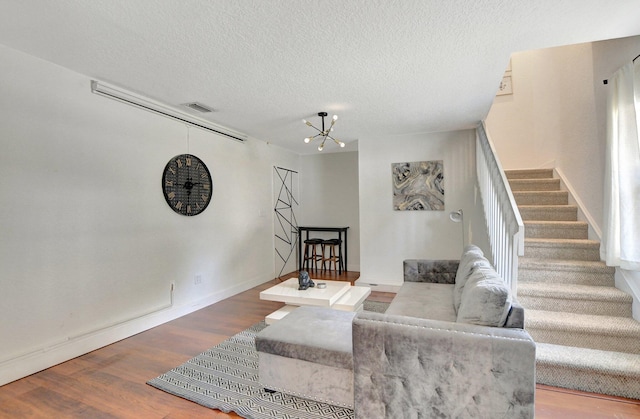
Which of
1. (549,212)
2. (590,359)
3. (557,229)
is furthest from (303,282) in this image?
(549,212)

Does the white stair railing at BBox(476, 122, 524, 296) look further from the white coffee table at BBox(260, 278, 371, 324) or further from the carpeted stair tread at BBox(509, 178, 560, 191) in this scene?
the white coffee table at BBox(260, 278, 371, 324)

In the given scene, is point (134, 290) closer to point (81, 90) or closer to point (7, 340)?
point (7, 340)

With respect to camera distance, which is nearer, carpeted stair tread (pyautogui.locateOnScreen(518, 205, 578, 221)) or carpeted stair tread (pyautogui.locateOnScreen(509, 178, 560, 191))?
carpeted stair tread (pyautogui.locateOnScreen(518, 205, 578, 221))

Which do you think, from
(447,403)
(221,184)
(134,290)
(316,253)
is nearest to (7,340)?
(134,290)

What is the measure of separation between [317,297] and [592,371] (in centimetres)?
202

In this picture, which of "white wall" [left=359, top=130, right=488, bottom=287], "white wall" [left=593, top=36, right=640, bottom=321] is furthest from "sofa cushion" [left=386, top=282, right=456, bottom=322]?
"white wall" [left=359, top=130, right=488, bottom=287]

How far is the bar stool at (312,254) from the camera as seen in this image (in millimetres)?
5660

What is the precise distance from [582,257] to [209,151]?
14.3 feet

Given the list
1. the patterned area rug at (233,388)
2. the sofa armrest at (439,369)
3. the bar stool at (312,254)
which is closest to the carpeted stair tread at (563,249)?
the sofa armrest at (439,369)

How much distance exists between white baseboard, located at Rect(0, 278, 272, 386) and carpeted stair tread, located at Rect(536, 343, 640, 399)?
3.43 metres

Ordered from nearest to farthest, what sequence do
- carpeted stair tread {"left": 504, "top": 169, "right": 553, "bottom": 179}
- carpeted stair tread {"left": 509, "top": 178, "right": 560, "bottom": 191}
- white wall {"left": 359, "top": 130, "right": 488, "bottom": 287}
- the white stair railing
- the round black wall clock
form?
the white stair railing
the round black wall clock
carpeted stair tread {"left": 509, "top": 178, "right": 560, "bottom": 191}
carpeted stair tread {"left": 504, "top": 169, "right": 553, "bottom": 179}
white wall {"left": 359, "top": 130, "right": 488, "bottom": 287}

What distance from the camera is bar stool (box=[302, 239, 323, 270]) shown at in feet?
18.6

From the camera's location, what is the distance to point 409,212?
15.0ft

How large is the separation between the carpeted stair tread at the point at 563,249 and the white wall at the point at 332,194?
3160 mm
